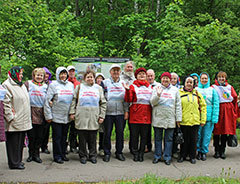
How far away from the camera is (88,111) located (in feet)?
19.8

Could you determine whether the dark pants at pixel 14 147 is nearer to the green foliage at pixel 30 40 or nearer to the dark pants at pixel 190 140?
the dark pants at pixel 190 140

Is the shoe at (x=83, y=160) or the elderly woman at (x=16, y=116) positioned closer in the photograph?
the elderly woman at (x=16, y=116)

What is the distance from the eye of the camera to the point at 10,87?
17.3 feet

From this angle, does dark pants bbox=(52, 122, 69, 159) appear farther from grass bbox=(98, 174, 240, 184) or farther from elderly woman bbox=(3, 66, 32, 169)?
grass bbox=(98, 174, 240, 184)

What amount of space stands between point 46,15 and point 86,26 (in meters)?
4.80

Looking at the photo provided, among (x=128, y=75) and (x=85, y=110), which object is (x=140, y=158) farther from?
(x=128, y=75)

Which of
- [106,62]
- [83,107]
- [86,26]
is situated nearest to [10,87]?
[83,107]

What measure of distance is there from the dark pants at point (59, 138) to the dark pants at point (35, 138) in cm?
33

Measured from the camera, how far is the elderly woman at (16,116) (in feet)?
17.3

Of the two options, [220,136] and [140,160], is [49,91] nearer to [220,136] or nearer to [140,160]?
[140,160]

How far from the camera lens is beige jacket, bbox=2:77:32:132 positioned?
513 centimetres

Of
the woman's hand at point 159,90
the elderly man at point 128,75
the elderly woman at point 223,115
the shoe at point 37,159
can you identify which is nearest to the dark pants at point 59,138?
the shoe at point 37,159

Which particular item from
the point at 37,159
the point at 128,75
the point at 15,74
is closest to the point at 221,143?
the point at 128,75

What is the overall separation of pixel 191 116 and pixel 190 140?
23.1 inches
